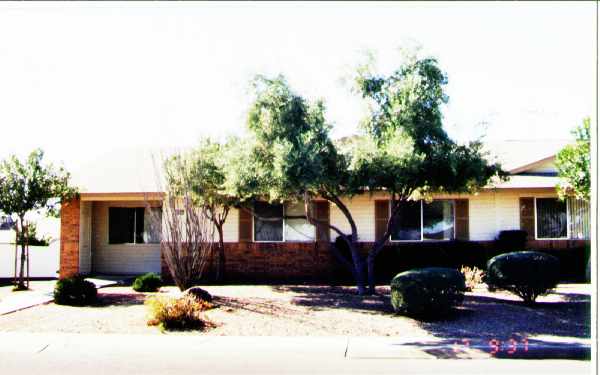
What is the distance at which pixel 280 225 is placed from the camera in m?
19.0

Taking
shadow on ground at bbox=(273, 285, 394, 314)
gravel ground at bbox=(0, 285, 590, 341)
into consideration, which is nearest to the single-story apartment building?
shadow on ground at bbox=(273, 285, 394, 314)

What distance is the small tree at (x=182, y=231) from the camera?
47.0 feet

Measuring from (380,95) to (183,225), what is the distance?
18.9 ft

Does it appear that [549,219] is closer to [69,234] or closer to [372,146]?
[372,146]

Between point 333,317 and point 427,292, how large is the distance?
1.95 m

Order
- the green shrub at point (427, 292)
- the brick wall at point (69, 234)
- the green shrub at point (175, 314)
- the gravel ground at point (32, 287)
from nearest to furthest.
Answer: the green shrub at point (175, 314) → the green shrub at point (427, 292) → the gravel ground at point (32, 287) → the brick wall at point (69, 234)

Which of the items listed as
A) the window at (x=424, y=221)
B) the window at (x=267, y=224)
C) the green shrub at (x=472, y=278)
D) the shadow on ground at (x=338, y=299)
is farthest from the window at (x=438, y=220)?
the window at (x=267, y=224)

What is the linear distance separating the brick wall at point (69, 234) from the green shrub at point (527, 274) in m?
12.7

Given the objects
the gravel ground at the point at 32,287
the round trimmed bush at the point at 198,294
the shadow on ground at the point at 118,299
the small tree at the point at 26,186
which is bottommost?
the gravel ground at the point at 32,287

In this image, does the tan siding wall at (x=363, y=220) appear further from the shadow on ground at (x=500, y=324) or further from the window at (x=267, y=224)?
the shadow on ground at (x=500, y=324)

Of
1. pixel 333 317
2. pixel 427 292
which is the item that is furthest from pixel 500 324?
pixel 333 317

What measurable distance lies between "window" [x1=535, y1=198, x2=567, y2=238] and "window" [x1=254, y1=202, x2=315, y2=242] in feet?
22.8

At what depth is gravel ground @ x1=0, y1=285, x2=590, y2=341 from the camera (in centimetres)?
1093

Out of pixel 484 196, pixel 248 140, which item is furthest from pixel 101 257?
pixel 484 196
